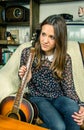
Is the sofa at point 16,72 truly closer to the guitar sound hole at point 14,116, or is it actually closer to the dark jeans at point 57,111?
the dark jeans at point 57,111

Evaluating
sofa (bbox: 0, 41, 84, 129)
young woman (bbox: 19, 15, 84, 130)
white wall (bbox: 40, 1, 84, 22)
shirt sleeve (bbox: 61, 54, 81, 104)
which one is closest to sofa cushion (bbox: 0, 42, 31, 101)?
sofa (bbox: 0, 41, 84, 129)

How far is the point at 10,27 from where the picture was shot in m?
3.70

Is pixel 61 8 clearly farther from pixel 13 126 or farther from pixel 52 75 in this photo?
pixel 13 126

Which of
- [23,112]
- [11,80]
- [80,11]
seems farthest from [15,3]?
[23,112]

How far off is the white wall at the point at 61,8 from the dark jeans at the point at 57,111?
5.71 feet

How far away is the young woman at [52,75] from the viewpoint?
1.70 metres

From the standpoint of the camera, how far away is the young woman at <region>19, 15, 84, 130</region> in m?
1.70

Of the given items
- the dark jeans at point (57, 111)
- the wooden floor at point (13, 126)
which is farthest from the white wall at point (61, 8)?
the wooden floor at point (13, 126)

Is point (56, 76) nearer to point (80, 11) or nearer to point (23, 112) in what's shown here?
point (23, 112)

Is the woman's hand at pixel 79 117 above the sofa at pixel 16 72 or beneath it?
beneath

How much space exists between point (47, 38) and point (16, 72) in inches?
21.0

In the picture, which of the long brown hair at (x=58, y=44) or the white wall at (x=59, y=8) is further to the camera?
the white wall at (x=59, y=8)

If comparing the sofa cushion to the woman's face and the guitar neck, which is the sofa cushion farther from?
the woman's face

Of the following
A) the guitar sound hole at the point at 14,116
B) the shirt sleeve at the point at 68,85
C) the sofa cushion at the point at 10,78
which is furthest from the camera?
the sofa cushion at the point at 10,78
